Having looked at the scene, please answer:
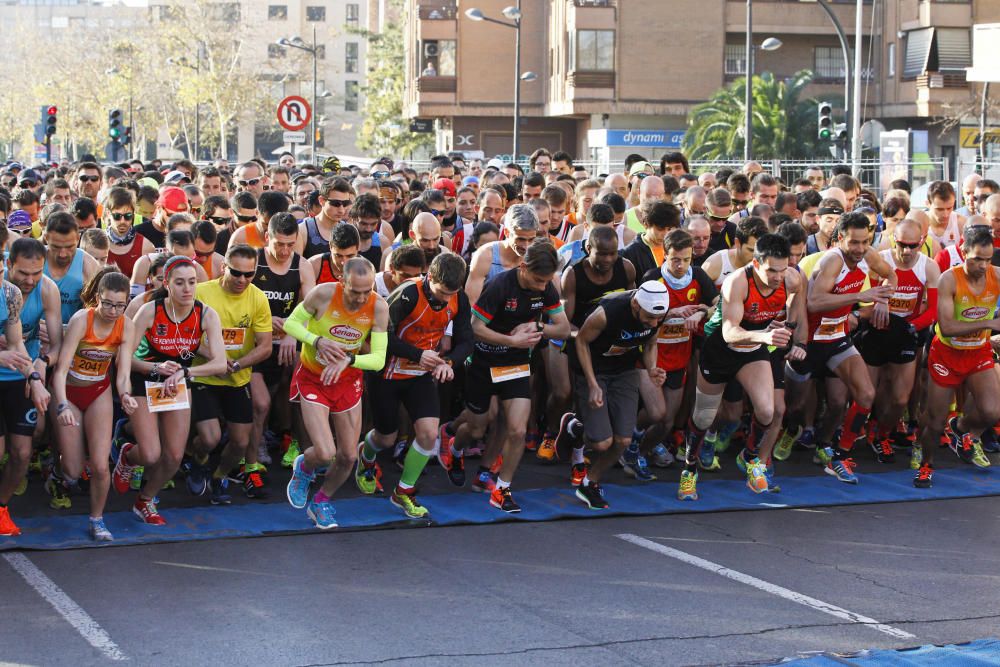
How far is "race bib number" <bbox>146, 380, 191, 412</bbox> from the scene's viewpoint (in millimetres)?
8742

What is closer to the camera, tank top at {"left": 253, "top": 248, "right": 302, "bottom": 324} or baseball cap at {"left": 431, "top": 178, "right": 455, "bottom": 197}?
tank top at {"left": 253, "top": 248, "right": 302, "bottom": 324}

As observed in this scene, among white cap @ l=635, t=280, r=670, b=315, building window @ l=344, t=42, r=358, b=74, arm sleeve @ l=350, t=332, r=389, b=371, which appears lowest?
arm sleeve @ l=350, t=332, r=389, b=371

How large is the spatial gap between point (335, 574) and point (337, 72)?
109m

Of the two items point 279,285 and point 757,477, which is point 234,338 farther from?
point 757,477

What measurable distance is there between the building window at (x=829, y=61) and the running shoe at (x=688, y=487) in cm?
4594

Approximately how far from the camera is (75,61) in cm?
9688

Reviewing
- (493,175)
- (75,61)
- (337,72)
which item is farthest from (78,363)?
(337,72)

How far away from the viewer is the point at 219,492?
963 cm

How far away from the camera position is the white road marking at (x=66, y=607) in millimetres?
6516

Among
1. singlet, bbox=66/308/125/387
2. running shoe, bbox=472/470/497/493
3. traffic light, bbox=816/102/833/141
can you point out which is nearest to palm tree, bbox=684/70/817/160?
traffic light, bbox=816/102/833/141

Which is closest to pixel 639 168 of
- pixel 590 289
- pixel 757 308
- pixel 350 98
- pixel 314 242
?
pixel 314 242

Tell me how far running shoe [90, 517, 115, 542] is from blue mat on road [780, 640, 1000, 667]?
418cm

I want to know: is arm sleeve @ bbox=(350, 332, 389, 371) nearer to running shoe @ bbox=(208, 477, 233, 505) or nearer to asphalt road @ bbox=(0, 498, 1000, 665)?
asphalt road @ bbox=(0, 498, 1000, 665)

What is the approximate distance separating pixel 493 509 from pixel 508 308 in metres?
1.33
